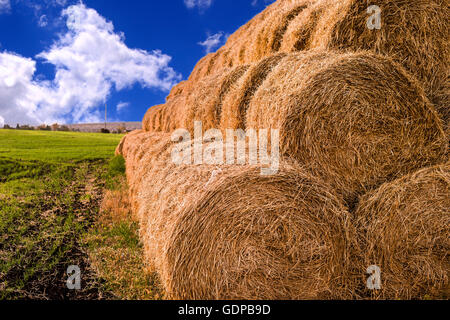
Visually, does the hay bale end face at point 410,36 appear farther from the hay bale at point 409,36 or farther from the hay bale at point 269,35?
the hay bale at point 269,35

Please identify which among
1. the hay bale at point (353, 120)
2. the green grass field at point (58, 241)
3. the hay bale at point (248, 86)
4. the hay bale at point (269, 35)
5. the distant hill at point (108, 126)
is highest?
the distant hill at point (108, 126)

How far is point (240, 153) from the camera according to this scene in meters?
2.60

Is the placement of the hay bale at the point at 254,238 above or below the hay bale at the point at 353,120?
below

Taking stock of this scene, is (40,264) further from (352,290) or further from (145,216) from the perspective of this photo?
(352,290)

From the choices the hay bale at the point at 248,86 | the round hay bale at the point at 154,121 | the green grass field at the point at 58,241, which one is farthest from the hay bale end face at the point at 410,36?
the round hay bale at the point at 154,121

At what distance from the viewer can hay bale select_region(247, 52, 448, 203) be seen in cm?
255

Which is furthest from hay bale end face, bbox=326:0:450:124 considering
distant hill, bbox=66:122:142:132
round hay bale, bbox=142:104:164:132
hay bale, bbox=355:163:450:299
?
distant hill, bbox=66:122:142:132

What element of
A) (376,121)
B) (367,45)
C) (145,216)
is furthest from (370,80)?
(145,216)

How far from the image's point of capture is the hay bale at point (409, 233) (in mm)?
2635

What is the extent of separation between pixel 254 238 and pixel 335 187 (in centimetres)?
97

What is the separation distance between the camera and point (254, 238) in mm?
2270

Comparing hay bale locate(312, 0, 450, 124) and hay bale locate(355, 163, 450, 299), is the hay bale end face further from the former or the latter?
hay bale locate(355, 163, 450, 299)

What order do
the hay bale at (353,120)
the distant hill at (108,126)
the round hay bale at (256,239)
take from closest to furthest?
the round hay bale at (256,239)
the hay bale at (353,120)
the distant hill at (108,126)

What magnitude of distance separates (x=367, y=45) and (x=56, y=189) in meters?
7.78
